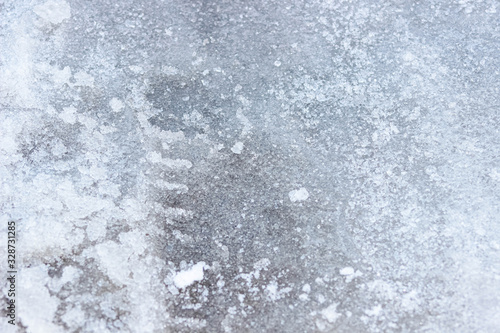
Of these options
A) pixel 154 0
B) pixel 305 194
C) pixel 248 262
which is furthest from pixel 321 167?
pixel 154 0

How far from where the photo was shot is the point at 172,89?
150cm

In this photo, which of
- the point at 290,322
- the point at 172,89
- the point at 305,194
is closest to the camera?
the point at 290,322

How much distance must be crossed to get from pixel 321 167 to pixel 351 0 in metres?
0.60

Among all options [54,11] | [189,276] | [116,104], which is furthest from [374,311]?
[54,11]

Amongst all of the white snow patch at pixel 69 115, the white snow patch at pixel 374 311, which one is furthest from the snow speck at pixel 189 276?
the white snow patch at pixel 69 115

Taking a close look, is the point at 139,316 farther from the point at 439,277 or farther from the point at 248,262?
the point at 439,277

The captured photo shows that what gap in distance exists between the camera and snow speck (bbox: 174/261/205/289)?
1321mm

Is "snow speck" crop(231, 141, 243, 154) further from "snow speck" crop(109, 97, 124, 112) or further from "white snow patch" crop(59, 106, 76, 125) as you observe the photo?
"white snow patch" crop(59, 106, 76, 125)

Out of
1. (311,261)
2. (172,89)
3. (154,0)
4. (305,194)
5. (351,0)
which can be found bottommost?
(311,261)

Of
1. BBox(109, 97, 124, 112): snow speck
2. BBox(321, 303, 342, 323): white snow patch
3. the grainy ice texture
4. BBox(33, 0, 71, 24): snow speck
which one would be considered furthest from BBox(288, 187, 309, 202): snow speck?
BBox(33, 0, 71, 24): snow speck

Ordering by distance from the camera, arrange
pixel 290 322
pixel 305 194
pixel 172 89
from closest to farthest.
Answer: pixel 290 322, pixel 305 194, pixel 172 89

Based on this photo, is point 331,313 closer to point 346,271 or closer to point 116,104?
point 346,271

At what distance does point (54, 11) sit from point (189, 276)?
0.99 meters

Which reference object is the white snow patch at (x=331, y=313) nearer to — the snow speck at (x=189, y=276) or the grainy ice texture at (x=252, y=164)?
the grainy ice texture at (x=252, y=164)
